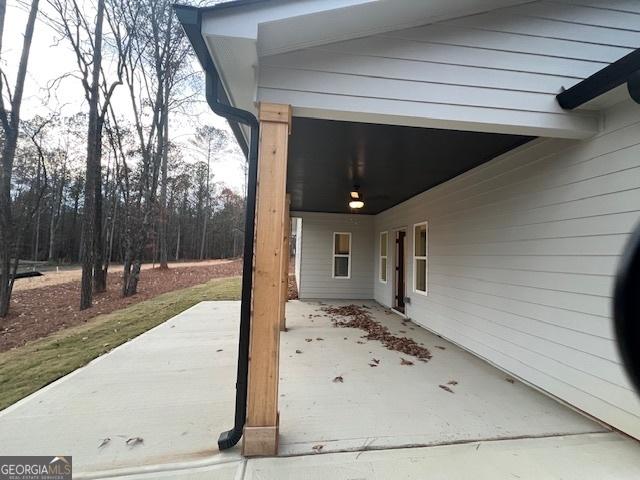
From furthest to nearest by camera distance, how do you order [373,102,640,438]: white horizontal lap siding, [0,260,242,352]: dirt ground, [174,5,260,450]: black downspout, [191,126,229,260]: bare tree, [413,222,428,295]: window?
1. [191,126,229,260]: bare tree
2. [0,260,242,352]: dirt ground
3. [413,222,428,295]: window
4. [373,102,640,438]: white horizontal lap siding
5. [174,5,260,450]: black downspout

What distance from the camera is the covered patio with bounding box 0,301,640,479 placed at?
1.93 meters

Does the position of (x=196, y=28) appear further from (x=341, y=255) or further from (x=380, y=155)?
(x=341, y=255)

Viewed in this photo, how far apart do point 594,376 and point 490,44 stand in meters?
2.88

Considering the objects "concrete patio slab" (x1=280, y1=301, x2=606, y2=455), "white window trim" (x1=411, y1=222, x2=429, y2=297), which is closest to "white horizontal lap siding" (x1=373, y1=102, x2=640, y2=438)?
"concrete patio slab" (x1=280, y1=301, x2=606, y2=455)

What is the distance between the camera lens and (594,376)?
8.23ft

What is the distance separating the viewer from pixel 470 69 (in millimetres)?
2379

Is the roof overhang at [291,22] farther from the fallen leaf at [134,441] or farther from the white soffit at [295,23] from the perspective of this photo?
the fallen leaf at [134,441]

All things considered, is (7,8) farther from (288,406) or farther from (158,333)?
(288,406)

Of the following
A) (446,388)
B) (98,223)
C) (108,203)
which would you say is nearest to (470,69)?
(446,388)

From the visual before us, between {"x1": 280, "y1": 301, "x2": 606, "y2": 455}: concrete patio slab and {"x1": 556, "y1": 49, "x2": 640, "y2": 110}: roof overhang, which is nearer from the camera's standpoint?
{"x1": 556, "y1": 49, "x2": 640, "y2": 110}: roof overhang

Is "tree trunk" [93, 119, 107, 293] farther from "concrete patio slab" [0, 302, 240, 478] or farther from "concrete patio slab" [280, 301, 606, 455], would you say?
"concrete patio slab" [280, 301, 606, 455]

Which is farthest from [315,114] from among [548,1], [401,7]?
[548,1]

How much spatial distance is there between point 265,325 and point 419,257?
4698 millimetres

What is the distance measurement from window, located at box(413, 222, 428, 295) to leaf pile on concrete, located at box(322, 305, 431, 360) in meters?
1.13
